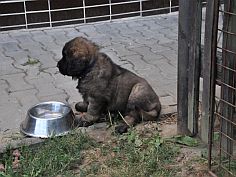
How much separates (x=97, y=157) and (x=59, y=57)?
2354mm

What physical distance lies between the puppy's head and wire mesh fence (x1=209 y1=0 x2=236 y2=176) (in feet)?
3.29

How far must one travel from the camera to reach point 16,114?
13.1 feet

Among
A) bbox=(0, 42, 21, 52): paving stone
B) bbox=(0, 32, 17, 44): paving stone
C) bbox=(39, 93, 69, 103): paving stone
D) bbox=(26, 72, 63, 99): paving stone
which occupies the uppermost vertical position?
bbox=(0, 32, 17, 44): paving stone

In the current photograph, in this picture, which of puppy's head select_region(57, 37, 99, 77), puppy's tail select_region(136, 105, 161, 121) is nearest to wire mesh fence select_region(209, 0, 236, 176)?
puppy's tail select_region(136, 105, 161, 121)

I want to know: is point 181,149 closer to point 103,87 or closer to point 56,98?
point 103,87

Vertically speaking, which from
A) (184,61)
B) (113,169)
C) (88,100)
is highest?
(184,61)

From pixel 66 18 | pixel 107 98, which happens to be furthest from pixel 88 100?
pixel 66 18

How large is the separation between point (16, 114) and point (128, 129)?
3.25 ft

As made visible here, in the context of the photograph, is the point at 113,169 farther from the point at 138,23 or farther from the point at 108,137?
the point at 138,23

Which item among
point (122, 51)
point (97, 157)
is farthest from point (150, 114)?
point (122, 51)

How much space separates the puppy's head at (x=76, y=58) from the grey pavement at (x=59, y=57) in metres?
0.63

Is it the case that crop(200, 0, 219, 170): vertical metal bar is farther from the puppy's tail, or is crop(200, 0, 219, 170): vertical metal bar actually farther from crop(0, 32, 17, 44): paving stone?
crop(0, 32, 17, 44): paving stone

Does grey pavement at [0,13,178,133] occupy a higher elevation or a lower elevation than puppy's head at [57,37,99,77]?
lower

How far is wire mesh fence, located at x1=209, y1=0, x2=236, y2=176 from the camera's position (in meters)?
2.86
